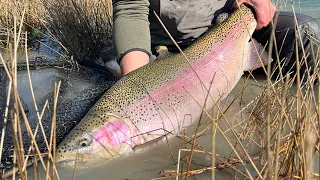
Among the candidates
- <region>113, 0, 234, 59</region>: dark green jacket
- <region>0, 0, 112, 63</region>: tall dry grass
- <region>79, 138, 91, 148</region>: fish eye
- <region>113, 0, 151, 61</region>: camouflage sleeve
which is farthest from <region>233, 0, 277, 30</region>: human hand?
<region>0, 0, 112, 63</region>: tall dry grass

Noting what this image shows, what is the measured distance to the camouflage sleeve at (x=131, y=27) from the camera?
235cm

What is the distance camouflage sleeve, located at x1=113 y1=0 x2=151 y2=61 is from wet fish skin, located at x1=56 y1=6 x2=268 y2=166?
291mm

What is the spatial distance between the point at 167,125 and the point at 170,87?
214 millimetres

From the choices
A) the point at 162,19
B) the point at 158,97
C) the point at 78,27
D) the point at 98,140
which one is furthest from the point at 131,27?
the point at 78,27

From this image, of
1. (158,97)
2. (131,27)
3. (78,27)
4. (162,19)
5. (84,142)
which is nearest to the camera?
(84,142)

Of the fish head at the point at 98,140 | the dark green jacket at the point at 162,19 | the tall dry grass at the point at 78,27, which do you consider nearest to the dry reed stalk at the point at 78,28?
the tall dry grass at the point at 78,27

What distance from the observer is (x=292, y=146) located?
1.21 m

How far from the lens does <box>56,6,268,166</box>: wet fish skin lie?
5.72ft

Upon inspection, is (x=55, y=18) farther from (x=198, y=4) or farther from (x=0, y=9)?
(x=198, y=4)

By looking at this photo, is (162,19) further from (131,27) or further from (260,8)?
(260,8)

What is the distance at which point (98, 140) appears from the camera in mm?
1738

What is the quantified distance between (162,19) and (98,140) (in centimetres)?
126

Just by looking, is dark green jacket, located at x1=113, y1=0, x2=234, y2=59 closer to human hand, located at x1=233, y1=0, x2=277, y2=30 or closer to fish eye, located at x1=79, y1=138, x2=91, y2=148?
human hand, located at x1=233, y1=0, x2=277, y2=30

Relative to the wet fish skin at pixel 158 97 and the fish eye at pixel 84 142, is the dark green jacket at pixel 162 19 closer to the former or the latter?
the wet fish skin at pixel 158 97
